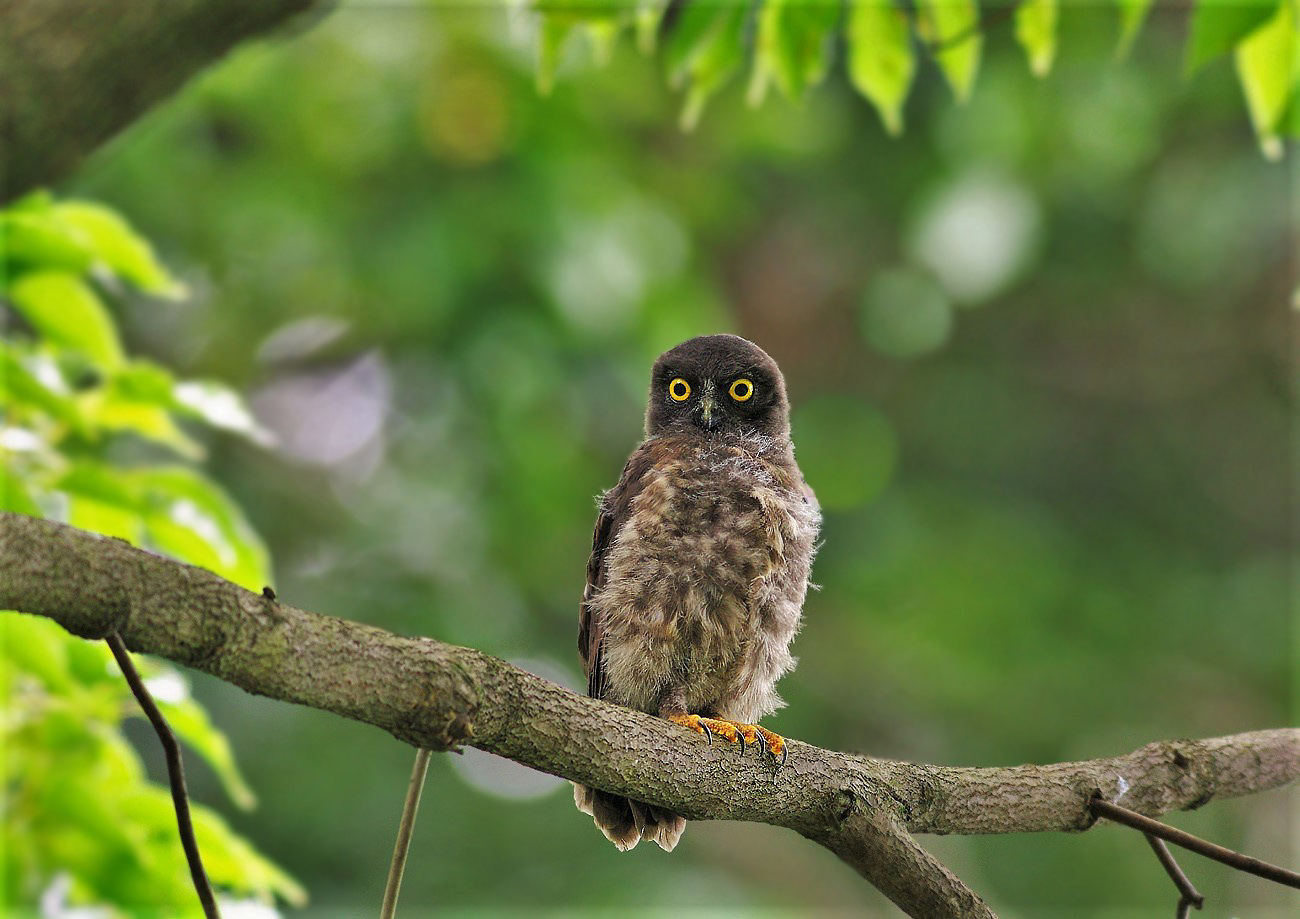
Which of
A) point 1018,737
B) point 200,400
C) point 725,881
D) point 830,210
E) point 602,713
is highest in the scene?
point 830,210

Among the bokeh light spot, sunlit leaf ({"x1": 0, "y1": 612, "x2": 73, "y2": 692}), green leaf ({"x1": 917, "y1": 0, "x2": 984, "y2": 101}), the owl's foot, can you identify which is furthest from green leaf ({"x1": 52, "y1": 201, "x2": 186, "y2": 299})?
the bokeh light spot

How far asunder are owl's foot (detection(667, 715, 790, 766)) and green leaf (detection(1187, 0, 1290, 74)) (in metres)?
1.69

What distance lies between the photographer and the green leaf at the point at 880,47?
10.4 ft

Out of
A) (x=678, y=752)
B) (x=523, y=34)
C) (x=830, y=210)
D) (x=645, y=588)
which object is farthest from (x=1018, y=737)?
(x=678, y=752)

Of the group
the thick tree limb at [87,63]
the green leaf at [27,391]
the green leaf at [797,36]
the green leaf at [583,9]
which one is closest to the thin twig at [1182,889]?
the green leaf at [797,36]

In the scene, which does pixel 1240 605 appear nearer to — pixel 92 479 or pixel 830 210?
pixel 830 210

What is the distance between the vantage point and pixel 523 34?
21.2 ft

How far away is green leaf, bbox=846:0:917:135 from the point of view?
317 centimetres

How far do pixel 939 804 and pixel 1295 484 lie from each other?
827 centimetres

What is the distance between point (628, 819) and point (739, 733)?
1.96 feet

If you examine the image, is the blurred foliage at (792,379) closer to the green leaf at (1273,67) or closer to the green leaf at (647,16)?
the green leaf at (647,16)

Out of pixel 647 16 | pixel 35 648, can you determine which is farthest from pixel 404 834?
pixel 647 16

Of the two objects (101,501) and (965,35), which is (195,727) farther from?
(965,35)

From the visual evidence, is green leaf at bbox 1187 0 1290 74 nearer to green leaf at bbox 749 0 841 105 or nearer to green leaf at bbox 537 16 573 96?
green leaf at bbox 749 0 841 105
